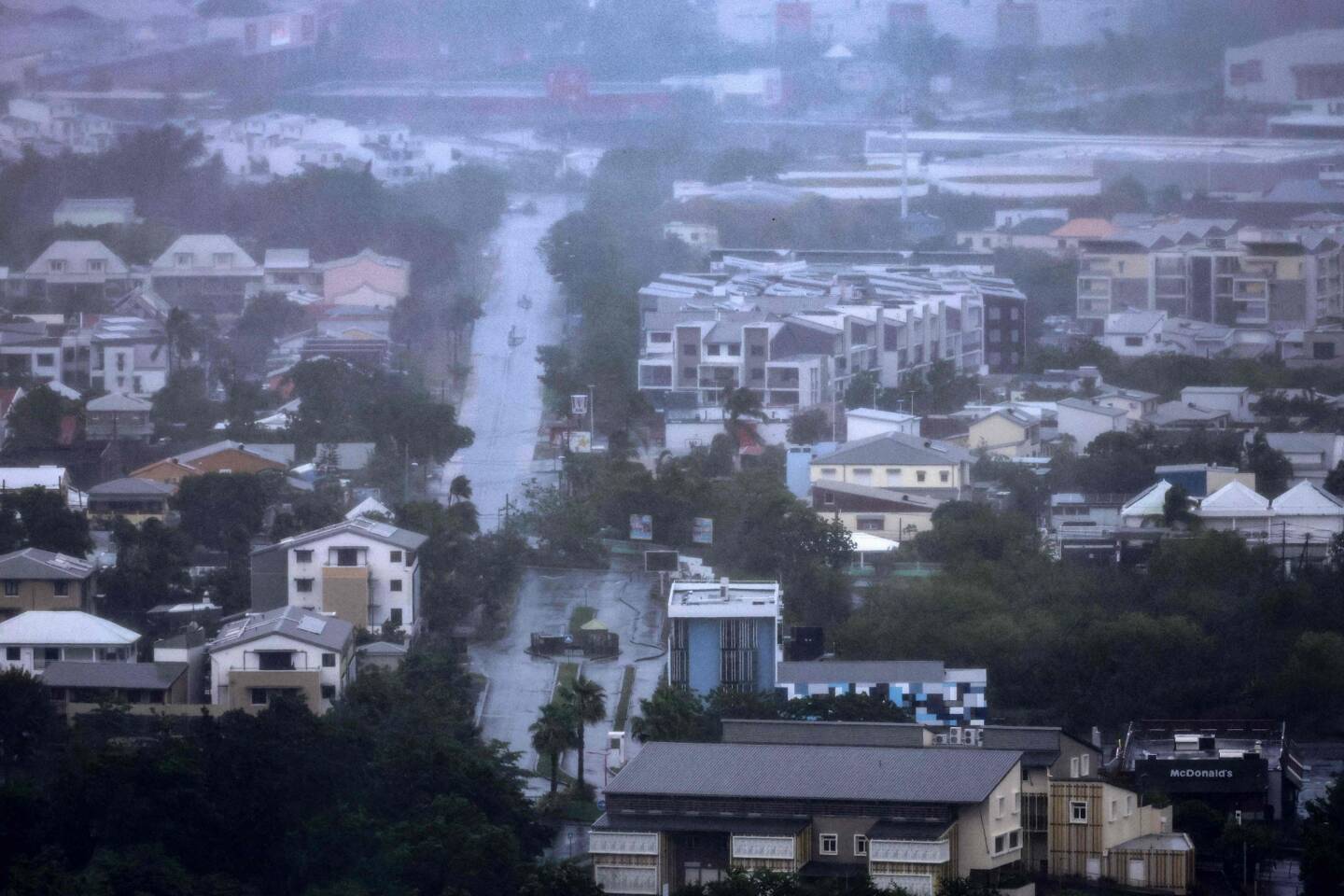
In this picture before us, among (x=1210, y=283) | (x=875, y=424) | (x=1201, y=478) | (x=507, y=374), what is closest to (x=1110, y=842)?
(x=1201, y=478)

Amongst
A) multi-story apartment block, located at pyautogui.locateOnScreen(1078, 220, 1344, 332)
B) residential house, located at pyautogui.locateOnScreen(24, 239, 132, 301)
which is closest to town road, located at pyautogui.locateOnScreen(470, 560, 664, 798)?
residential house, located at pyautogui.locateOnScreen(24, 239, 132, 301)

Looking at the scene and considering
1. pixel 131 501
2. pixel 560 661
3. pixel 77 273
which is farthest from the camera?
pixel 77 273

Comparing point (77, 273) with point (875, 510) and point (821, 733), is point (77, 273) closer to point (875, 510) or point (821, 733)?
point (875, 510)

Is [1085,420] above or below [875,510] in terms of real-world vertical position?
above

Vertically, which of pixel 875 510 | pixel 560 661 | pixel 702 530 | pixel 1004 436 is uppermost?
pixel 1004 436

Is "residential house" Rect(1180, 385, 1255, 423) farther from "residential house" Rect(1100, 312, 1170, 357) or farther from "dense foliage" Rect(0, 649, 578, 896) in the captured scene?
"dense foliage" Rect(0, 649, 578, 896)

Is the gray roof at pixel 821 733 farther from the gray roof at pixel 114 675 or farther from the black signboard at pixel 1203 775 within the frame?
the gray roof at pixel 114 675

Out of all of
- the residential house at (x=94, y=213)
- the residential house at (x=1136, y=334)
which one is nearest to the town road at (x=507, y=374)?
the residential house at (x=94, y=213)
